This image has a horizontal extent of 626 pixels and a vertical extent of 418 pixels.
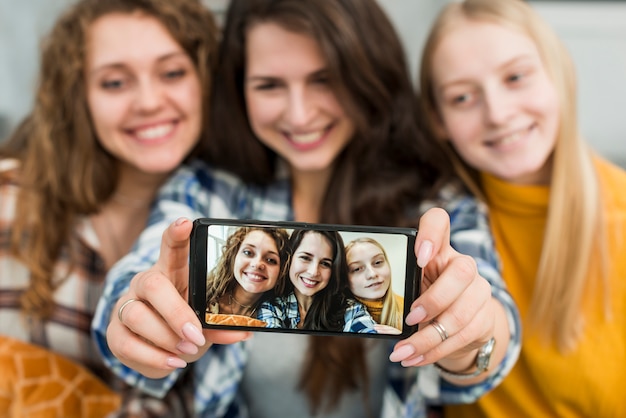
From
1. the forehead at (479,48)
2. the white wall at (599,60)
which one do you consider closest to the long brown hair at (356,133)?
the forehead at (479,48)

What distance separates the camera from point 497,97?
101 cm

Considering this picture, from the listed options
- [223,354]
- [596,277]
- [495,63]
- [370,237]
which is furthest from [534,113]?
[223,354]

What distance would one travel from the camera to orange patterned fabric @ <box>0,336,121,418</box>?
3.32ft

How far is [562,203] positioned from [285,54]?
0.55 metres

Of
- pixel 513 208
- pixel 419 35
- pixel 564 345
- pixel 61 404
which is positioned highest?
pixel 419 35

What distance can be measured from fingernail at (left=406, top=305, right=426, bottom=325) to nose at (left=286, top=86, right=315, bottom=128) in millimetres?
497

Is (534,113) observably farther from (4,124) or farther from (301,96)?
(4,124)

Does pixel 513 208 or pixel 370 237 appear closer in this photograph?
pixel 370 237

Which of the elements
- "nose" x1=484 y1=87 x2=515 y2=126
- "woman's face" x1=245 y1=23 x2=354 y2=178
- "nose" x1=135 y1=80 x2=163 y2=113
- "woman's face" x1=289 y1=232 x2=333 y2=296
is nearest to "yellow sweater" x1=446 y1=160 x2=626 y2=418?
"nose" x1=484 y1=87 x2=515 y2=126

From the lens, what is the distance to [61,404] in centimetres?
103

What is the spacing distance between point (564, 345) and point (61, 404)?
2.82 ft

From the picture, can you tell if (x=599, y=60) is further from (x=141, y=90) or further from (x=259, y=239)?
(x=259, y=239)

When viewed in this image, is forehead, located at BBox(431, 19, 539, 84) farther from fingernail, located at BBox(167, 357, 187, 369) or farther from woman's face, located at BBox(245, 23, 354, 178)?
fingernail, located at BBox(167, 357, 187, 369)

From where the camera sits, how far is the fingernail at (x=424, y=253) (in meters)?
0.64
